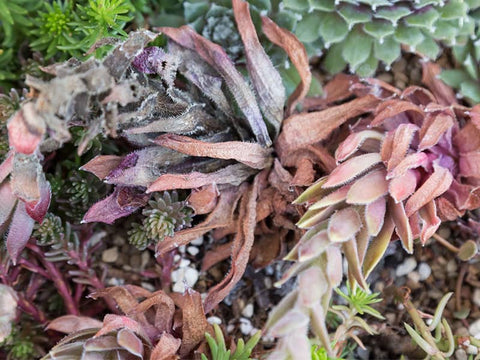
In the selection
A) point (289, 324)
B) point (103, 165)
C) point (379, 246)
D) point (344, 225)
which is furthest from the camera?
point (103, 165)

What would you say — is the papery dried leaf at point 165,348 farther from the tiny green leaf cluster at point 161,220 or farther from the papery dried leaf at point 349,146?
the papery dried leaf at point 349,146

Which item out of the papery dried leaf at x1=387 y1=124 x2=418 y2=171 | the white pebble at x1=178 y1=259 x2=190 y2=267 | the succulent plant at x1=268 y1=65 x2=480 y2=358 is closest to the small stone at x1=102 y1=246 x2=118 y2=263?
the white pebble at x1=178 y1=259 x2=190 y2=267

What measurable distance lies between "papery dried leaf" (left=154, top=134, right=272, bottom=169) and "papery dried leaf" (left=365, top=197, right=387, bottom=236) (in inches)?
11.7

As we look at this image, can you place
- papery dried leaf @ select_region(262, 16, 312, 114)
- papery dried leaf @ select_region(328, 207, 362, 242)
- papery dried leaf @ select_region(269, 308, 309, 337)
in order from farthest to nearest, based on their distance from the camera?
1. papery dried leaf @ select_region(262, 16, 312, 114)
2. papery dried leaf @ select_region(328, 207, 362, 242)
3. papery dried leaf @ select_region(269, 308, 309, 337)

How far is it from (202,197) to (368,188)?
0.36 metres

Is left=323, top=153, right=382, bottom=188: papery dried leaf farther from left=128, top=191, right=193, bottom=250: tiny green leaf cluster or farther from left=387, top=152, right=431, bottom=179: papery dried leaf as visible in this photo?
left=128, top=191, right=193, bottom=250: tiny green leaf cluster

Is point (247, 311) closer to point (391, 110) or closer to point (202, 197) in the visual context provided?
point (202, 197)

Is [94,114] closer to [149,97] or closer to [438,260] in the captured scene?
[149,97]

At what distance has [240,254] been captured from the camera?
1.27 m

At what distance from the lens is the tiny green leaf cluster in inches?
49.4

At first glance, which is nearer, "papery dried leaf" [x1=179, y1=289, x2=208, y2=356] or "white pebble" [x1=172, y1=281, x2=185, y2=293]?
"papery dried leaf" [x1=179, y1=289, x2=208, y2=356]

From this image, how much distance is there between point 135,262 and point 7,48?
64 cm

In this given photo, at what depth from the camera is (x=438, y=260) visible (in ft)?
4.89

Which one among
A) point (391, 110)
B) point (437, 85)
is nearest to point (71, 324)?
point (391, 110)
